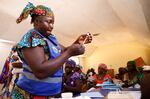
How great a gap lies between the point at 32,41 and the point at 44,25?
0.41 ft

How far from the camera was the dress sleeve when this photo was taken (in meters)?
0.99

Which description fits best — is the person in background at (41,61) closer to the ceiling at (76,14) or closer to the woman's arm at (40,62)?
the woman's arm at (40,62)

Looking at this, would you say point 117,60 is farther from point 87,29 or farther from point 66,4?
point 66,4

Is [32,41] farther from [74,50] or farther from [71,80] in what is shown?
[71,80]

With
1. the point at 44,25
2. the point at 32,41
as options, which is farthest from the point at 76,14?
the point at 32,41

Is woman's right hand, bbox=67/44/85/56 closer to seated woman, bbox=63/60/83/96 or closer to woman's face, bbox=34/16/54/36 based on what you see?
woman's face, bbox=34/16/54/36

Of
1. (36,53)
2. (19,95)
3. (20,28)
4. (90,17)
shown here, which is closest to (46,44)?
(36,53)

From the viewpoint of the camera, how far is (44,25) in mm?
1086

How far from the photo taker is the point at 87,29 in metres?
6.20

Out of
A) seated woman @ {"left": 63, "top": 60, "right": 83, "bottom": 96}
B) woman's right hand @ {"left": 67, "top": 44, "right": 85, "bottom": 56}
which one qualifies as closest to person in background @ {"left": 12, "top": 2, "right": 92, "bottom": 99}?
woman's right hand @ {"left": 67, "top": 44, "right": 85, "bottom": 56}

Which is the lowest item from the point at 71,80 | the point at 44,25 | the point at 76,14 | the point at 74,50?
the point at 71,80

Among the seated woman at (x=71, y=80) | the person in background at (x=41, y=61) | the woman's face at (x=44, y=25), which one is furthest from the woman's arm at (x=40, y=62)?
the seated woman at (x=71, y=80)

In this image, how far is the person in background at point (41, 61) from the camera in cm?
96

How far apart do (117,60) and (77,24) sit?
16.5 feet
